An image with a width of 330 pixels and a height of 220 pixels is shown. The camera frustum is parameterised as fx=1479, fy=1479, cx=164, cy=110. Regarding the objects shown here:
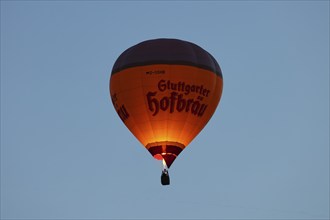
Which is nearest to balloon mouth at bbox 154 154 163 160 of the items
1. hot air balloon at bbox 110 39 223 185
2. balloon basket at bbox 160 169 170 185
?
hot air balloon at bbox 110 39 223 185

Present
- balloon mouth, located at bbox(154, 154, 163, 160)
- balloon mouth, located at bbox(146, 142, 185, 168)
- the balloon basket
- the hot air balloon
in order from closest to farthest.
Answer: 1. the balloon basket
2. balloon mouth, located at bbox(146, 142, 185, 168)
3. balloon mouth, located at bbox(154, 154, 163, 160)
4. the hot air balloon

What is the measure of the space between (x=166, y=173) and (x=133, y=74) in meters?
4.58

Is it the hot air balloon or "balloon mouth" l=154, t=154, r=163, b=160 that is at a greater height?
the hot air balloon

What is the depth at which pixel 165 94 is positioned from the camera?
210 ft

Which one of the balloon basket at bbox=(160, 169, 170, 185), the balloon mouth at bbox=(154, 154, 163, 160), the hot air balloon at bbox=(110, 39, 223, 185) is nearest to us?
the balloon basket at bbox=(160, 169, 170, 185)

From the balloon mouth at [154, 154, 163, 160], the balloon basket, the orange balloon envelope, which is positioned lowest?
the balloon basket

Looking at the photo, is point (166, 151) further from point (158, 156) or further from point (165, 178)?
point (165, 178)

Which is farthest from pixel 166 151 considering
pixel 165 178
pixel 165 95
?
pixel 165 95

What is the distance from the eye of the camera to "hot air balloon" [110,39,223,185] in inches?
2516

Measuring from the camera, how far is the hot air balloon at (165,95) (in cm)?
6391

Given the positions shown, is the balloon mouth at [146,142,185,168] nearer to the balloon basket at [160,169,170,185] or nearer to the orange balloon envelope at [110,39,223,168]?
the orange balloon envelope at [110,39,223,168]

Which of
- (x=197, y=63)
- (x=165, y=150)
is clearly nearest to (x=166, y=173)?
(x=165, y=150)

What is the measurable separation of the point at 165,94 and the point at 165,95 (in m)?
0.04

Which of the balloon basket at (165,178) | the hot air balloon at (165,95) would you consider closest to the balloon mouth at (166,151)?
the hot air balloon at (165,95)
